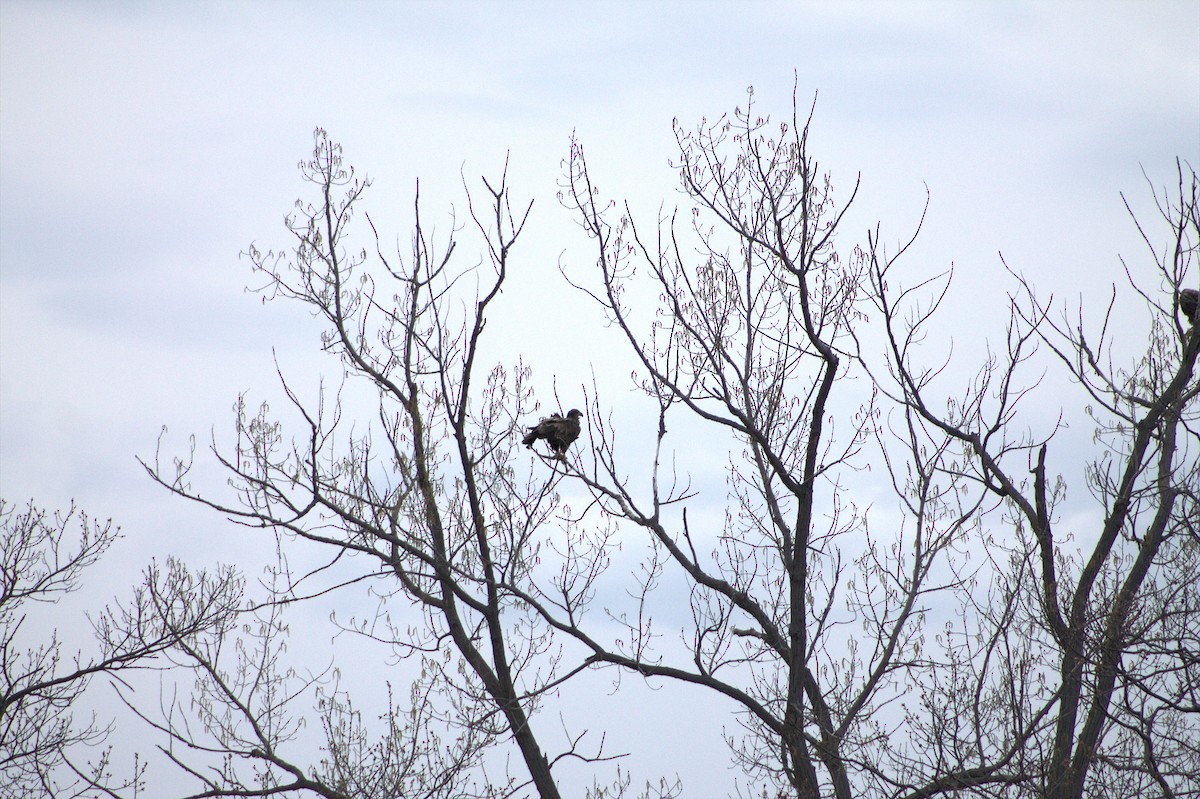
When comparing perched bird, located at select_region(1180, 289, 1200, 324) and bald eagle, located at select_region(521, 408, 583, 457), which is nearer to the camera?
bald eagle, located at select_region(521, 408, 583, 457)

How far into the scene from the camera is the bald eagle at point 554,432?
7.66 metres

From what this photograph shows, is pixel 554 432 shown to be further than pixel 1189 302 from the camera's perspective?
No

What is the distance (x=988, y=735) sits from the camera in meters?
7.16

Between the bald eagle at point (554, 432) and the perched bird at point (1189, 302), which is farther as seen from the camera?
the perched bird at point (1189, 302)

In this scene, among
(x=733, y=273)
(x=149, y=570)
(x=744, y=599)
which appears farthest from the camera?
(x=149, y=570)

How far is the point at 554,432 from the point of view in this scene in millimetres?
7863

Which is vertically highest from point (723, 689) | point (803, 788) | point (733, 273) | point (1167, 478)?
point (733, 273)

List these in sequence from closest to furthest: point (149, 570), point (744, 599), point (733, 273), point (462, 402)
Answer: point (462, 402) → point (744, 599) → point (733, 273) → point (149, 570)

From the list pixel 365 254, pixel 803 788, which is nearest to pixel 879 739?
pixel 803 788

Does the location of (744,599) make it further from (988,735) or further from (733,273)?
(733,273)

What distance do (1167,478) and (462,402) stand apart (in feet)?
18.3

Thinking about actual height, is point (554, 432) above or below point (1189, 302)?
below

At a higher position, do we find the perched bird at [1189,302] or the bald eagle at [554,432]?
the perched bird at [1189,302]

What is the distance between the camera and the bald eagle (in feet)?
25.1
